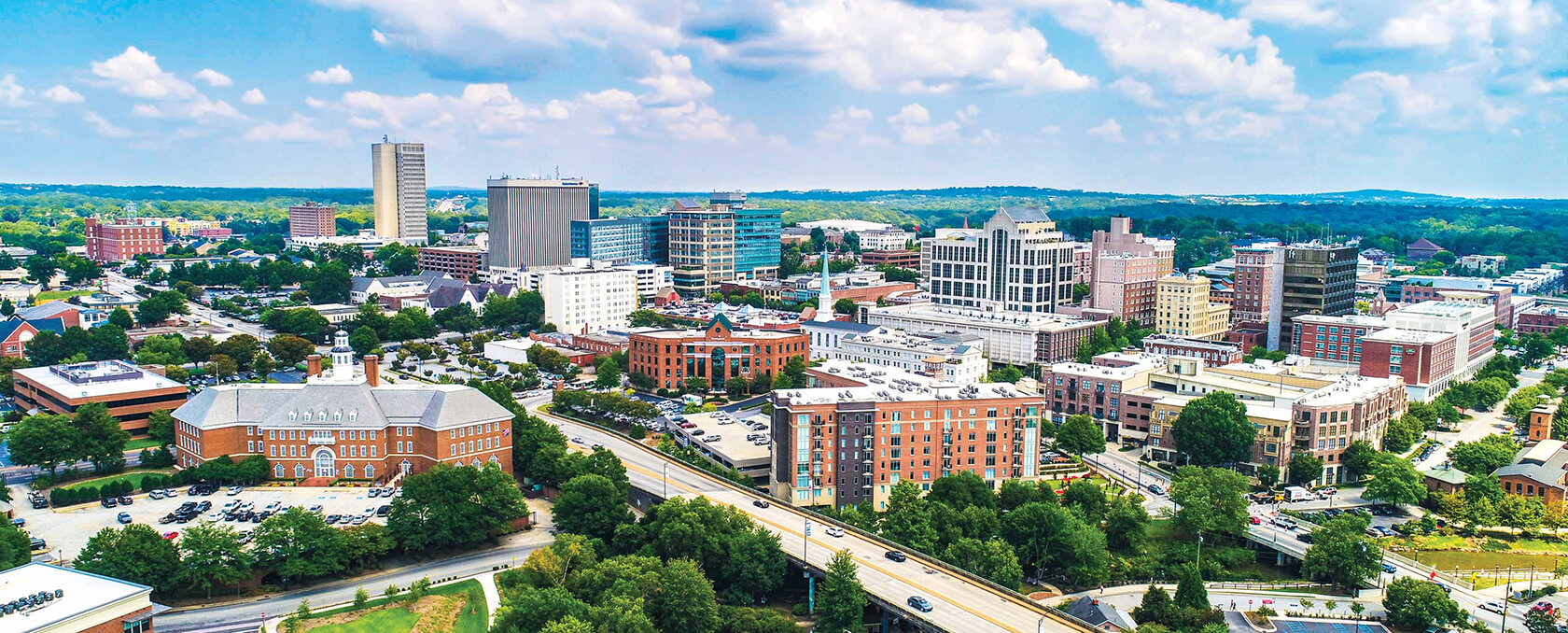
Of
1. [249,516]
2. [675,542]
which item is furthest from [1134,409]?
[249,516]

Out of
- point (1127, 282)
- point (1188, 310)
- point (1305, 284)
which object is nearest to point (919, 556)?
point (1127, 282)

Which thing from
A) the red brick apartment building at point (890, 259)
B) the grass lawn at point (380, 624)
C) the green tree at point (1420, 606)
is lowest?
the grass lawn at point (380, 624)

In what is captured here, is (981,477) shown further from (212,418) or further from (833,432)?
(212,418)

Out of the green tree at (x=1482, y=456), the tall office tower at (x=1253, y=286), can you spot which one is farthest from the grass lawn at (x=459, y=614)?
the tall office tower at (x=1253, y=286)

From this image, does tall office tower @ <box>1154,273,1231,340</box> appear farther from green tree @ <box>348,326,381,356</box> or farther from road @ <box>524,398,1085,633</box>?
green tree @ <box>348,326,381,356</box>

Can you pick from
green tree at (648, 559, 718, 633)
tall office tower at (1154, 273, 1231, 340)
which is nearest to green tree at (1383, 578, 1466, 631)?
green tree at (648, 559, 718, 633)

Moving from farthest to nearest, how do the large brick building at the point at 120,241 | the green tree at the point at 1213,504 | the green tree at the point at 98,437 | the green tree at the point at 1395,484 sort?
the large brick building at the point at 120,241 → the green tree at the point at 98,437 → the green tree at the point at 1395,484 → the green tree at the point at 1213,504

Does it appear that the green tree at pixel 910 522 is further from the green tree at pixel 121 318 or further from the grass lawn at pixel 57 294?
the grass lawn at pixel 57 294
